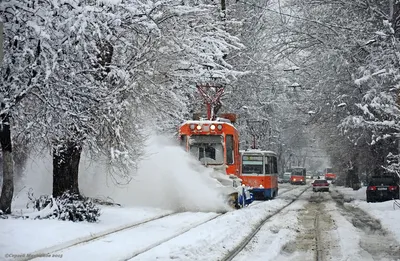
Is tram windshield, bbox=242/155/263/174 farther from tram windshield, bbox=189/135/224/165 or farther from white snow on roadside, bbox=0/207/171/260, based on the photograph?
white snow on roadside, bbox=0/207/171/260

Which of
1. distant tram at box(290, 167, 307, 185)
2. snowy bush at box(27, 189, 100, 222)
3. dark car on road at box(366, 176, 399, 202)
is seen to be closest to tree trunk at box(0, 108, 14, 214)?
snowy bush at box(27, 189, 100, 222)

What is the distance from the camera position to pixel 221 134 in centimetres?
2122

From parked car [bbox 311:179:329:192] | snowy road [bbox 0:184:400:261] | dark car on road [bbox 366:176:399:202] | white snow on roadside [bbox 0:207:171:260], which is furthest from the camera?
parked car [bbox 311:179:329:192]

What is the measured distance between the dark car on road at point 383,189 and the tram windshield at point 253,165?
21.6 feet

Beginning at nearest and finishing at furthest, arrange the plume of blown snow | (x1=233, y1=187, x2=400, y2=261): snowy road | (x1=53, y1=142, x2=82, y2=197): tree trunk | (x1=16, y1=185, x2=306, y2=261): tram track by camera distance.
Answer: (x1=16, y1=185, x2=306, y2=261): tram track → (x1=233, y1=187, x2=400, y2=261): snowy road → (x1=53, y1=142, x2=82, y2=197): tree trunk → the plume of blown snow

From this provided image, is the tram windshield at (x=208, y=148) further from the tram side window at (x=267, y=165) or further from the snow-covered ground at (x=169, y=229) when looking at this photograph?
the tram side window at (x=267, y=165)

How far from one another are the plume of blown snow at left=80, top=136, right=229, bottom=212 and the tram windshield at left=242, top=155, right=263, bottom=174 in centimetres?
1097

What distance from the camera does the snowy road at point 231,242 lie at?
10.1m

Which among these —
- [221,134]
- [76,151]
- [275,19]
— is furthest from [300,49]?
[76,151]

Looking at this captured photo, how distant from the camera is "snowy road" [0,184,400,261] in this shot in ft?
33.2

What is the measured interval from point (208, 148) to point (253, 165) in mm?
12891

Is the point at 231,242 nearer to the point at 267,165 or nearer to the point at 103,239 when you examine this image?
the point at 103,239

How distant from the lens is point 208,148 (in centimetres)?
2145

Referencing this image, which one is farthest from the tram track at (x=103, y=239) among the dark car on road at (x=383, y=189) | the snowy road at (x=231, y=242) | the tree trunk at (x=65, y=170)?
the dark car on road at (x=383, y=189)
